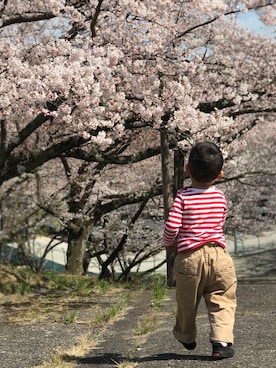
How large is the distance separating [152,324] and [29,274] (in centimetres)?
608

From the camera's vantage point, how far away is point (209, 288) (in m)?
4.06

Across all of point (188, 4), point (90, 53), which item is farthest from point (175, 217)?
point (188, 4)

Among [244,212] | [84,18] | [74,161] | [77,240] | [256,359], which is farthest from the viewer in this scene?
[244,212]

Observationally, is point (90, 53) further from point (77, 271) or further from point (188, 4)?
point (77, 271)

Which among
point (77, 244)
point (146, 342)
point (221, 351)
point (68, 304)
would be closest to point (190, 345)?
point (221, 351)

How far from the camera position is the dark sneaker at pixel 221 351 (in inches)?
151

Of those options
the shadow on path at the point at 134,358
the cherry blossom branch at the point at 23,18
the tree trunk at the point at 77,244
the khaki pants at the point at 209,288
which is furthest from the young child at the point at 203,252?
the tree trunk at the point at 77,244

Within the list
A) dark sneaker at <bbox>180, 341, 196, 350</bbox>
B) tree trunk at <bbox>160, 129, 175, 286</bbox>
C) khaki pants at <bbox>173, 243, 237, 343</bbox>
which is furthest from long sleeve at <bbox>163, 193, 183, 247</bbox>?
tree trunk at <bbox>160, 129, 175, 286</bbox>

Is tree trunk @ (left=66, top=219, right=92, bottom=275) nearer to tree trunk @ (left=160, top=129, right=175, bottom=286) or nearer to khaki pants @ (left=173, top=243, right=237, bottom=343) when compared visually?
tree trunk @ (left=160, top=129, right=175, bottom=286)

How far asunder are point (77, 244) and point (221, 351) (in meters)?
10.7

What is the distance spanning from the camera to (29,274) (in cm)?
1138

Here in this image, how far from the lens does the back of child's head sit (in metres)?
4.00

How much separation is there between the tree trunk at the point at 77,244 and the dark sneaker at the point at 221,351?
10557 mm

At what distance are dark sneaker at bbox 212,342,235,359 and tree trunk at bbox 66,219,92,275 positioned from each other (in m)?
10.6
